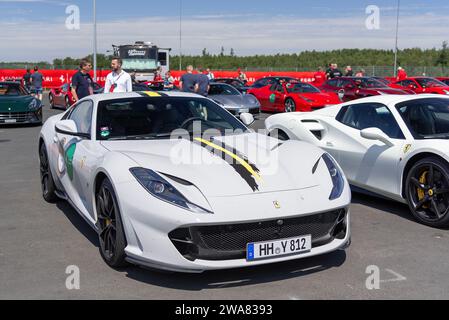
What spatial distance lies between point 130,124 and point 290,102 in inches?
541

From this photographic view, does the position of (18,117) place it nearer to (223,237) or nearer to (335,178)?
(335,178)

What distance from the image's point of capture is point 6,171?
8.59m

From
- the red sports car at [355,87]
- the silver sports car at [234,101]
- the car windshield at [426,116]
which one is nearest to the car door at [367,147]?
the car windshield at [426,116]

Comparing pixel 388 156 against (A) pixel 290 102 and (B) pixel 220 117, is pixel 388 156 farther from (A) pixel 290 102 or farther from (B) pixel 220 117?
(A) pixel 290 102

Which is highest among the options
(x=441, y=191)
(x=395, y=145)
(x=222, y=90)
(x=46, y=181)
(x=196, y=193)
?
(x=222, y=90)

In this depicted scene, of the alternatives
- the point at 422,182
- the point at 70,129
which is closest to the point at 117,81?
the point at 70,129

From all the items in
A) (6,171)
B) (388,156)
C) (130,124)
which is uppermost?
(130,124)

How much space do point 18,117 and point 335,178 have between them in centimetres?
1262

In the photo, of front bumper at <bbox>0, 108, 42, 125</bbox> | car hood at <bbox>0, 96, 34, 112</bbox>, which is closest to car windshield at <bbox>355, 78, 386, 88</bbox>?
front bumper at <bbox>0, 108, 42, 125</bbox>

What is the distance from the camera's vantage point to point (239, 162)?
4.20 metres

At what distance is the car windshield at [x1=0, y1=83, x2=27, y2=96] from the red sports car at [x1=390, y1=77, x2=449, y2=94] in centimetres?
1324

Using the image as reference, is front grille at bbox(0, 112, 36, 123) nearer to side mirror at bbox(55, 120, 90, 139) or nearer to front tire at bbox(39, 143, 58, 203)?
front tire at bbox(39, 143, 58, 203)

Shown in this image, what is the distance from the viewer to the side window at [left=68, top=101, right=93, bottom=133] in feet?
17.2
